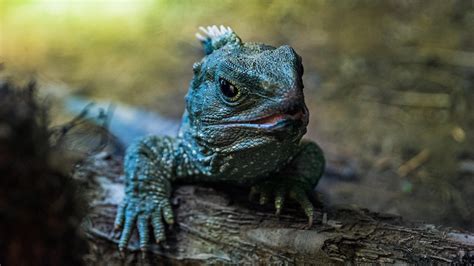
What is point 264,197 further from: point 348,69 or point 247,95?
point 348,69

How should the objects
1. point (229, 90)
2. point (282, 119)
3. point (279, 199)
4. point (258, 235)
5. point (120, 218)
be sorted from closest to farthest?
1. point (282, 119)
2. point (229, 90)
3. point (258, 235)
4. point (279, 199)
5. point (120, 218)

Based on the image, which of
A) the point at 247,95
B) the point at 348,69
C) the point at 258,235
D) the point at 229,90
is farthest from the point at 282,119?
the point at 348,69

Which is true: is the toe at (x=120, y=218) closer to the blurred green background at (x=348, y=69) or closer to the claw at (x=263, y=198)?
the claw at (x=263, y=198)

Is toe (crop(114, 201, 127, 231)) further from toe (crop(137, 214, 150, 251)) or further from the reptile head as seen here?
the reptile head

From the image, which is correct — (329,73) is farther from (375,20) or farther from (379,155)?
(379,155)

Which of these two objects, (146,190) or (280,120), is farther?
(146,190)

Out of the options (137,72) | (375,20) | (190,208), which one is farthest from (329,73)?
(190,208)
